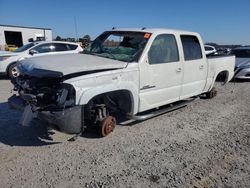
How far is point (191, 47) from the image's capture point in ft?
20.0

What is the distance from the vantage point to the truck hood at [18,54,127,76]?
3.90 metres

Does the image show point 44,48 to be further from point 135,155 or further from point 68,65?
point 135,155

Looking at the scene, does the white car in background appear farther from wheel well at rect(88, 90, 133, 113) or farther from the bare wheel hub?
the bare wheel hub

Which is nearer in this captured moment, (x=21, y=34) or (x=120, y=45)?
(x=120, y=45)

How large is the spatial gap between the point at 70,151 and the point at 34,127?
1.30 metres

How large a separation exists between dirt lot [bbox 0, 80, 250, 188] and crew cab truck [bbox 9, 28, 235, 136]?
39 centimetres

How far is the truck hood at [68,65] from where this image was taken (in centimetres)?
390

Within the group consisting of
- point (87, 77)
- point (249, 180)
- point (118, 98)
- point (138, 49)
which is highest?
point (138, 49)

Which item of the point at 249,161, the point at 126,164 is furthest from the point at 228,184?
the point at 126,164

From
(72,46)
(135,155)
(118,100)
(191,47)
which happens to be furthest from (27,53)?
(135,155)

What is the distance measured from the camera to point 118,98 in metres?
4.80

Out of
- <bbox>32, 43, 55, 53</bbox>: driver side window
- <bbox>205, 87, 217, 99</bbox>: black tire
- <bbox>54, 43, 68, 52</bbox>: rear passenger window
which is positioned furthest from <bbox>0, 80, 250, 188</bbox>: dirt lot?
<bbox>54, 43, 68, 52</bbox>: rear passenger window

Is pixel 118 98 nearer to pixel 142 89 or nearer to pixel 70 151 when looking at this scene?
pixel 142 89

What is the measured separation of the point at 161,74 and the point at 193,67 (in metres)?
1.25
